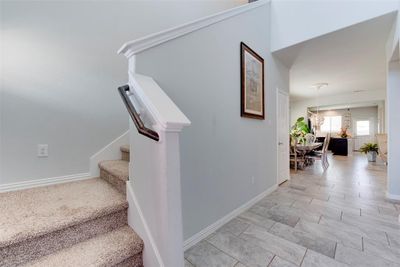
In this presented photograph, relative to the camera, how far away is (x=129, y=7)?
2473 millimetres

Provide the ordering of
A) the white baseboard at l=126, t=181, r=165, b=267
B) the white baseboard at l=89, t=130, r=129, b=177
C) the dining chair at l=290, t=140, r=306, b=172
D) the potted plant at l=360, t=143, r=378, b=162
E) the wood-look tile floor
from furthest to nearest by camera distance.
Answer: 1. the potted plant at l=360, t=143, r=378, b=162
2. the dining chair at l=290, t=140, r=306, b=172
3. the white baseboard at l=89, t=130, r=129, b=177
4. the wood-look tile floor
5. the white baseboard at l=126, t=181, r=165, b=267

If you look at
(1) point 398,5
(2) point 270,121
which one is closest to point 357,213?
(2) point 270,121

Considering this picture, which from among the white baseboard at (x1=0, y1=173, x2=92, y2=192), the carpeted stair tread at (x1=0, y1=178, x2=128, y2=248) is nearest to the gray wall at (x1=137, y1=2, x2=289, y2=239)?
the carpeted stair tread at (x1=0, y1=178, x2=128, y2=248)

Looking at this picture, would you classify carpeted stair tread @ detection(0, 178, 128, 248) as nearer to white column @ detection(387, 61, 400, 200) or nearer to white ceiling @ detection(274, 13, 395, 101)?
white ceiling @ detection(274, 13, 395, 101)

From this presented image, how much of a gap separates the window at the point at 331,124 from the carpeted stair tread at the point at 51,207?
11.8 m

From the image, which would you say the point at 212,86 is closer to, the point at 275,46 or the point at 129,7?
the point at 129,7

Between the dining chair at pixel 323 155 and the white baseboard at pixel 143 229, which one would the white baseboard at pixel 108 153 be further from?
the dining chair at pixel 323 155

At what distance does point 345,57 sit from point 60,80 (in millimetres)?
4845

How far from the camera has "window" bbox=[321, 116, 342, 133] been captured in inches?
402

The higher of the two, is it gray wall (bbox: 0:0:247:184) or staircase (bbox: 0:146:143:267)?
gray wall (bbox: 0:0:247:184)

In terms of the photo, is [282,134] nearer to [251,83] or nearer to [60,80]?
[251,83]

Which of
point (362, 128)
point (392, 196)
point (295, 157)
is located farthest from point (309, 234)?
point (362, 128)

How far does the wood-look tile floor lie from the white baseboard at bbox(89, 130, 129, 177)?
1.46m

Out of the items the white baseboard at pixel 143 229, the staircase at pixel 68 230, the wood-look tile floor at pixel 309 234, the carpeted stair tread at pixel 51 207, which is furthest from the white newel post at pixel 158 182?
the wood-look tile floor at pixel 309 234
